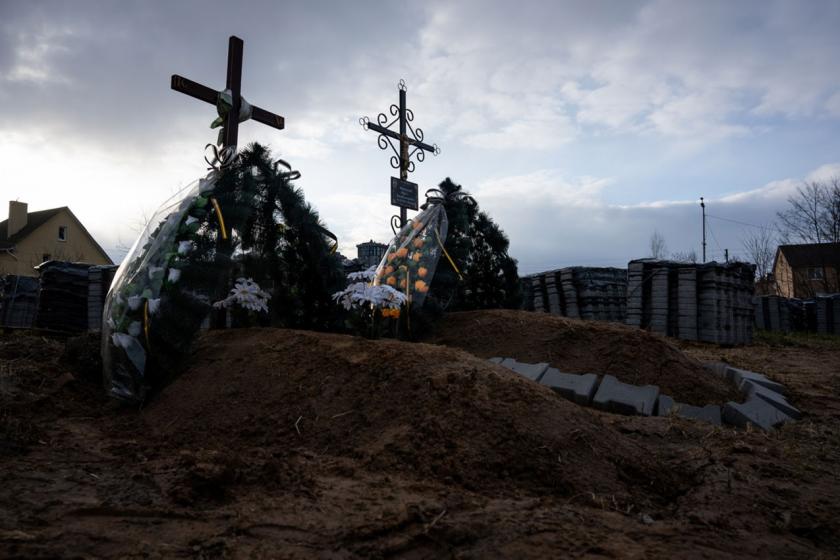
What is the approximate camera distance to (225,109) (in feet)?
19.4

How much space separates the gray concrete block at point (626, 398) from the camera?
12.8 feet

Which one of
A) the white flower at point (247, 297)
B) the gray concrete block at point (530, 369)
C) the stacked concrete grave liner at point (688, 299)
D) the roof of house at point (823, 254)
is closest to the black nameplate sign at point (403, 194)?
the stacked concrete grave liner at point (688, 299)

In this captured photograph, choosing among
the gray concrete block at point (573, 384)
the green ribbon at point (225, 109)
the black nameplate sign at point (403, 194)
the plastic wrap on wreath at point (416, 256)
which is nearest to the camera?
the gray concrete block at point (573, 384)

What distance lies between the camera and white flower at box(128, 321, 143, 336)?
365cm

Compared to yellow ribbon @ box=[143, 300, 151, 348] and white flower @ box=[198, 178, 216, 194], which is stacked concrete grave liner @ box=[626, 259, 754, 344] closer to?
white flower @ box=[198, 178, 216, 194]

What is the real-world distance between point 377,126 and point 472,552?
8.74 metres

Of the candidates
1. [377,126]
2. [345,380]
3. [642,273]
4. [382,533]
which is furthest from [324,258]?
[642,273]

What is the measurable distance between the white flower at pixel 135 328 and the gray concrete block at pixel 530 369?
9.34 feet

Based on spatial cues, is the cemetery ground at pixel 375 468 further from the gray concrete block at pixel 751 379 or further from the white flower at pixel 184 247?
the white flower at pixel 184 247

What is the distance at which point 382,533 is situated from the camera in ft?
5.87

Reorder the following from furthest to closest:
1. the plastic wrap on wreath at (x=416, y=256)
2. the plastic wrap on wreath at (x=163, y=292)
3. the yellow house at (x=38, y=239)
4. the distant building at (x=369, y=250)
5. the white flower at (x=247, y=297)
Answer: the yellow house at (x=38, y=239)
the distant building at (x=369, y=250)
the plastic wrap on wreath at (x=416, y=256)
the white flower at (x=247, y=297)
the plastic wrap on wreath at (x=163, y=292)

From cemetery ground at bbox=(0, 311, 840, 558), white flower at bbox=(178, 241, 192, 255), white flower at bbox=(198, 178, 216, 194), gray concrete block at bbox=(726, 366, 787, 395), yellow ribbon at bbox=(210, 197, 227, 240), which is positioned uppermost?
white flower at bbox=(198, 178, 216, 194)

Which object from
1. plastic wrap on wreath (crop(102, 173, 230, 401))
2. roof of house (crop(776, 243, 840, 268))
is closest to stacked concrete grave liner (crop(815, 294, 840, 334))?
roof of house (crop(776, 243, 840, 268))

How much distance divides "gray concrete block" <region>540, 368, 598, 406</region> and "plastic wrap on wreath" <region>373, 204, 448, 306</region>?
1730mm
